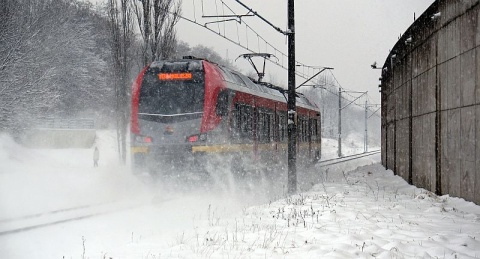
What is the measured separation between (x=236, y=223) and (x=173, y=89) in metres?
6.26

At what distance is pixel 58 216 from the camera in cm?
1170

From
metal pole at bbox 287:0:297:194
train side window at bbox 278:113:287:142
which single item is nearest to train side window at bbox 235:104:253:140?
metal pole at bbox 287:0:297:194

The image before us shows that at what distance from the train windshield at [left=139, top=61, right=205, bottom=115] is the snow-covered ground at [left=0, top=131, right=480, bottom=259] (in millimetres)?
2013

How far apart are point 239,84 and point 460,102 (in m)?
6.73

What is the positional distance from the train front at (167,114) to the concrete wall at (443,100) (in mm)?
5827

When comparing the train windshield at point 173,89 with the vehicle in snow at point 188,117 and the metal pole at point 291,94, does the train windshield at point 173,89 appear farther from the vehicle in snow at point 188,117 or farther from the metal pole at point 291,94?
the metal pole at point 291,94

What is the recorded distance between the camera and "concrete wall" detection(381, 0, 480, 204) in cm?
984

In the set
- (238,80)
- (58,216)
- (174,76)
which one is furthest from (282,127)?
(58,216)

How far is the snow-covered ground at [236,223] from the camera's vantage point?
696cm

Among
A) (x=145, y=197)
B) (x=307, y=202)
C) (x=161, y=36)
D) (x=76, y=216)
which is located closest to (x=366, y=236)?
(x=307, y=202)

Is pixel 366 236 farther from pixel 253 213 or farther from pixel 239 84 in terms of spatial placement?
pixel 239 84

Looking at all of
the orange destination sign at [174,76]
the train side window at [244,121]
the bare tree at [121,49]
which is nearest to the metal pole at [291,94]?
the train side window at [244,121]

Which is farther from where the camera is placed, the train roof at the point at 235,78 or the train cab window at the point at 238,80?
the train cab window at the point at 238,80

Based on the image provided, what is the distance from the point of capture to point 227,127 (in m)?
14.0
